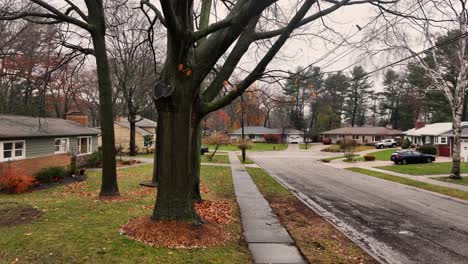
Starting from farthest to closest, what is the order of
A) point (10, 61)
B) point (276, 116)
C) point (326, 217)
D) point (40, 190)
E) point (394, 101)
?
point (276, 116) < point (394, 101) < point (10, 61) < point (40, 190) < point (326, 217)

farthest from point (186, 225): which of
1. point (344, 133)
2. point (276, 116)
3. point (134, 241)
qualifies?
point (276, 116)

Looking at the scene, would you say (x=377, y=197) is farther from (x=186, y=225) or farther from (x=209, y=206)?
(x=186, y=225)

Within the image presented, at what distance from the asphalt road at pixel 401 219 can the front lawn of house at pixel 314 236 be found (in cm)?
63

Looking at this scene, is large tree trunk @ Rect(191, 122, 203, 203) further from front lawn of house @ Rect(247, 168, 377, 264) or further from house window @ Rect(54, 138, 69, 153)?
house window @ Rect(54, 138, 69, 153)

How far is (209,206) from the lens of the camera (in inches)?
466

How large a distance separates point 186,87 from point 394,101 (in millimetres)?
82183

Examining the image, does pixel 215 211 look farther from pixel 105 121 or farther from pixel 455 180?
pixel 455 180

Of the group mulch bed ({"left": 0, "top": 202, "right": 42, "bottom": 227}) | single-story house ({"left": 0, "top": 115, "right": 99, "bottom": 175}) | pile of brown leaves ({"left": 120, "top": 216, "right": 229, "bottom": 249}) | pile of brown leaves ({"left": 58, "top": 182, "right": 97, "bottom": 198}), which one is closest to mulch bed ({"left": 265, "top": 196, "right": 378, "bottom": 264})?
pile of brown leaves ({"left": 120, "top": 216, "right": 229, "bottom": 249})

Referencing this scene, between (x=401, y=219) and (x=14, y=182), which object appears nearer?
(x=401, y=219)

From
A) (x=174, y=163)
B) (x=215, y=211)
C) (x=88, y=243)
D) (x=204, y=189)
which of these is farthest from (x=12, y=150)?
(x=174, y=163)

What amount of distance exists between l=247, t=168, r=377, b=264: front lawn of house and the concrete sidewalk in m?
0.22

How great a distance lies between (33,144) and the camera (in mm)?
18422

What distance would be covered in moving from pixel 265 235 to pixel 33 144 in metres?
14.9

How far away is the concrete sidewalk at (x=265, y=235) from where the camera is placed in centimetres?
707
